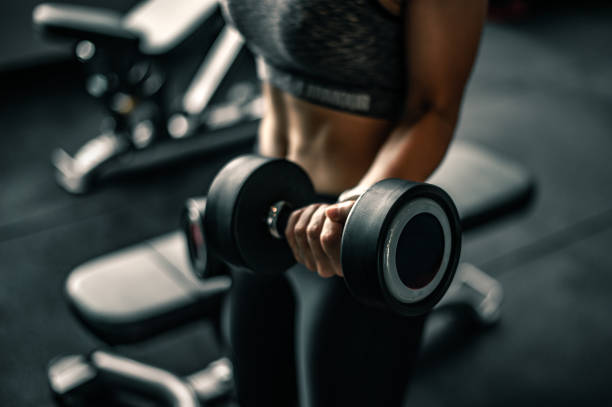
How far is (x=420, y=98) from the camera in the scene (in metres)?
0.66

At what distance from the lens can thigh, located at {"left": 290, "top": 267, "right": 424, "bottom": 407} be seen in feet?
2.38

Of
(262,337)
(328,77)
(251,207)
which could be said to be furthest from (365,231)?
(262,337)

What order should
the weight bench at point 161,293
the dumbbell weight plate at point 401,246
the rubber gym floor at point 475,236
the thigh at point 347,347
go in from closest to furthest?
the dumbbell weight plate at point 401,246 < the thigh at point 347,347 < the weight bench at point 161,293 < the rubber gym floor at point 475,236

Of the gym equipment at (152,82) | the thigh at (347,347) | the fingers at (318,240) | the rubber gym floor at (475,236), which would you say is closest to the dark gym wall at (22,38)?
the rubber gym floor at (475,236)

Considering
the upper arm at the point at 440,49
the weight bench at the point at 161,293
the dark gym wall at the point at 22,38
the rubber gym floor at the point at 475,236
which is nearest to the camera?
the upper arm at the point at 440,49

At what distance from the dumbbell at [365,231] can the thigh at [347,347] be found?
0.44 feet

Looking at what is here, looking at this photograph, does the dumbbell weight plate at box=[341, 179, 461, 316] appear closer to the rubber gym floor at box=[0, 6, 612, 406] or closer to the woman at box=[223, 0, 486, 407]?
the woman at box=[223, 0, 486, 407]

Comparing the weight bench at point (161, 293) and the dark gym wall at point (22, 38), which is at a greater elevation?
the weight bench at point (161, 293)

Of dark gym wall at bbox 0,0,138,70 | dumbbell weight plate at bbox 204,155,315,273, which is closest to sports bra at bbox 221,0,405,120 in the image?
dumbbell weight plate at bbox 204,155,315,273

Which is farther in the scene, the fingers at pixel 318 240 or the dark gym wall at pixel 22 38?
the dark gym wall at pixel 22 38

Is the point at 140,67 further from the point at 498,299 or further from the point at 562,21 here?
the point at 562,21

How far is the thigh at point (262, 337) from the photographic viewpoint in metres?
0.81

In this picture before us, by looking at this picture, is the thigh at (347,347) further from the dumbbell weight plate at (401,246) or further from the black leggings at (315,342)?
→ the dumbbell weight plate at (401,246)

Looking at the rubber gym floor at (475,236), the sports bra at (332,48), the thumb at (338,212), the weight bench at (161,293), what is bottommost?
the rubber gym floor at (475,236)
